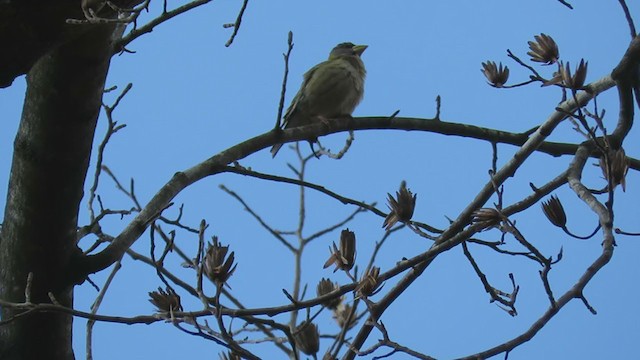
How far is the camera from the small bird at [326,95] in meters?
6.19

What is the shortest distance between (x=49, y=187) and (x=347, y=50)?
4990mm

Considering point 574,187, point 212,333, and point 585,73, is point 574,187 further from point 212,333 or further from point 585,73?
point 212,333

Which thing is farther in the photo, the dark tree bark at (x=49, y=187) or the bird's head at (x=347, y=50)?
the bird's head at (x=347, y=50)

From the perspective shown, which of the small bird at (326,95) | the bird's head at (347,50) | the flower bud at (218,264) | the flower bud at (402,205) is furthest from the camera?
the bird's head at (347,50)

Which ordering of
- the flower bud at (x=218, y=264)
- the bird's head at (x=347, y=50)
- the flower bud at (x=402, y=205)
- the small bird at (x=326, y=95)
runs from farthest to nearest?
the bird's head at (x=347, y=50) < the small bird at (x=326, y=95) < the flower bud at (x=402, y=205) < the flower bud at (x=218, y=264)

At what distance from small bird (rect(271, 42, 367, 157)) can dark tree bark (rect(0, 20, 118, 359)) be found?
3.34 meters

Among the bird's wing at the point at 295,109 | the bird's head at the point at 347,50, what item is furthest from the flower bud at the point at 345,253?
the bird's head at the point at 347,50

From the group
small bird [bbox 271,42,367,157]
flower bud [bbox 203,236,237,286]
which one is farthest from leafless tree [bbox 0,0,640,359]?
small bird [bbox 271,42,367,157]

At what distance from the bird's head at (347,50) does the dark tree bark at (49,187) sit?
468 cm

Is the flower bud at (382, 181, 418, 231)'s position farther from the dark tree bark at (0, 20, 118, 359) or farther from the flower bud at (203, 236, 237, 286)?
the dark tree bark at (0, 20, 118, 359)

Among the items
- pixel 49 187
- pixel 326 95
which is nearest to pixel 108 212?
pixel 49 187

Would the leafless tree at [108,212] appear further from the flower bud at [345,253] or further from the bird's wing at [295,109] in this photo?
the bird's wing at [295,109]

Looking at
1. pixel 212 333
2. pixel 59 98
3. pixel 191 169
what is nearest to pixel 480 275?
pixel 212 333

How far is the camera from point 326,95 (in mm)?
6191
